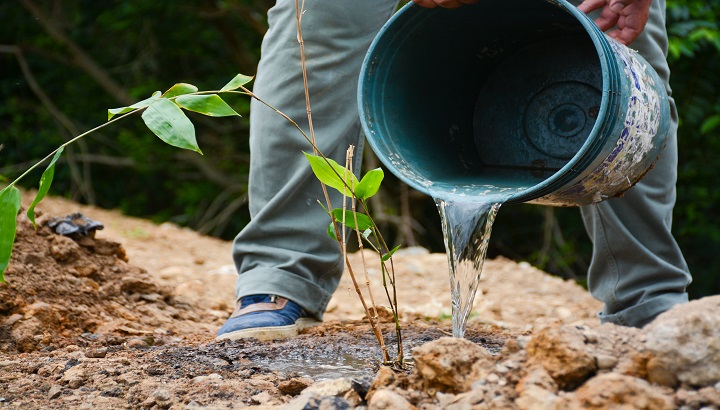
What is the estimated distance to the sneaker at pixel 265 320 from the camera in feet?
6.51

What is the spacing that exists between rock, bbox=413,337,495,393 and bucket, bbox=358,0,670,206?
1.77 ft

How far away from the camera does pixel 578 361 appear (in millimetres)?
1127

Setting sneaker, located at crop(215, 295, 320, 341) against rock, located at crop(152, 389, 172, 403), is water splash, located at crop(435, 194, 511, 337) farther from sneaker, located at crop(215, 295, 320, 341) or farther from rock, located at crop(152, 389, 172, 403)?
rock, located at crop(152, 389, 172, 403)

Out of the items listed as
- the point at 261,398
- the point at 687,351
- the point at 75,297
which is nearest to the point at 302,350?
the point at 261,398

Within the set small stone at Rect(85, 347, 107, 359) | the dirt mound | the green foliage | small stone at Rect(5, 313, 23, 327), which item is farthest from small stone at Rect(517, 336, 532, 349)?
the green foliage

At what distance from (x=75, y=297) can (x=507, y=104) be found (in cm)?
126

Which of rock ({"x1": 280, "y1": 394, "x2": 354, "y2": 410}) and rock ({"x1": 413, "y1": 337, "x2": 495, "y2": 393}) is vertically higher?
rock ({"x1": 413, "y1": 337, "x2": 495, "y2": 393})

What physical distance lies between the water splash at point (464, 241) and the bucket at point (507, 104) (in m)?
0.04

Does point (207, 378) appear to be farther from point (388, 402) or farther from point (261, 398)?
point (388, 402)

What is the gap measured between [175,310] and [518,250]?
13.7ft

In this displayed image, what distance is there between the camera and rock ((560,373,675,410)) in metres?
1.04

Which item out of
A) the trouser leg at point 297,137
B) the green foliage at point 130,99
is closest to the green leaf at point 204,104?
the trouser leg at point 297,137

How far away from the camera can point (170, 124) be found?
1365 mm

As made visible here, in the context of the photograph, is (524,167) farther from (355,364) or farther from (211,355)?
(211,355)
